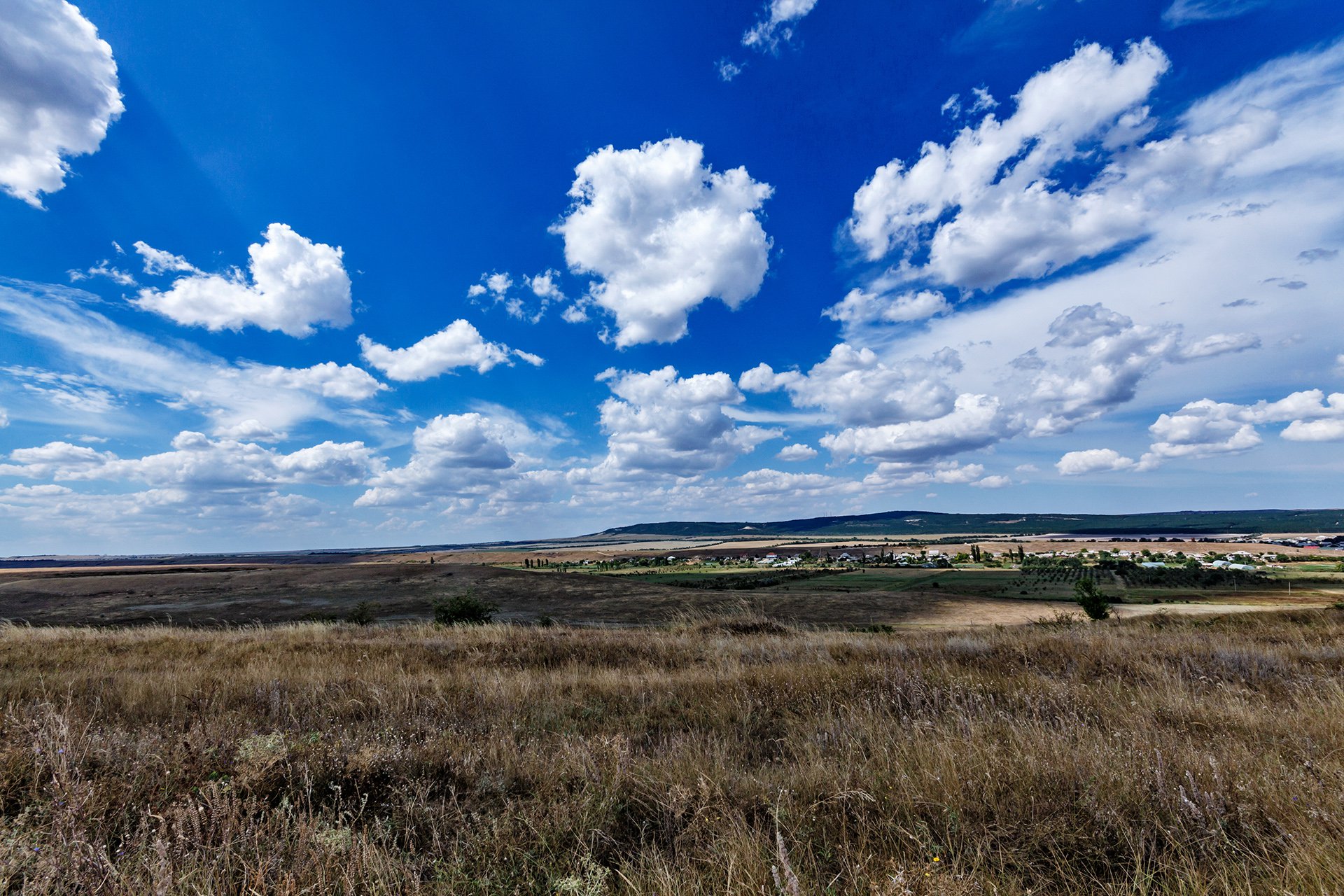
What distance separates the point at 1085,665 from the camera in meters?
8.98

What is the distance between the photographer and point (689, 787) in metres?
4.25

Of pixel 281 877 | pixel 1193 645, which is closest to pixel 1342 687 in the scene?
pixel 1193 645

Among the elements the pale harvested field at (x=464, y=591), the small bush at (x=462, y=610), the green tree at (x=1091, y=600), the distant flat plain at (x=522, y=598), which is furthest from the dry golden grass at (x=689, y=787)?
the green tree at (x=1091, y=600)

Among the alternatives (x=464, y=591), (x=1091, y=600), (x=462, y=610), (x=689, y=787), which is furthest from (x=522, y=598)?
(x=689, y=787)

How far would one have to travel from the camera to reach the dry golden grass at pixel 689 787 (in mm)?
3064

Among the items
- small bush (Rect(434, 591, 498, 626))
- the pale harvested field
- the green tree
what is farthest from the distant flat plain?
small bush (Rect(434, 591, 498, 626))

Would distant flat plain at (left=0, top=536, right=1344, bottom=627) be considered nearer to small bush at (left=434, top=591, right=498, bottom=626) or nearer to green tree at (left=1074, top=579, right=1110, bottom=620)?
green tree at (left=1074, top=579, right=1110, bottom=620)

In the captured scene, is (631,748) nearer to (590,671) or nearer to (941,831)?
(941,831)

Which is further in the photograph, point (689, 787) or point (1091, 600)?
point (1091, 600)

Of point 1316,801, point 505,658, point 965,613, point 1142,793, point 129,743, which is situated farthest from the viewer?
point 965,613

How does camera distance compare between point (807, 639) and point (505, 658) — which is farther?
point (807, 639)

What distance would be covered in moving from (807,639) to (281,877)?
38.0 feet

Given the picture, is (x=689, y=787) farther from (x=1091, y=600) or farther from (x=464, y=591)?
(x=1091, y=600)

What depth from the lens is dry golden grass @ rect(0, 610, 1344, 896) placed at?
121 inches
